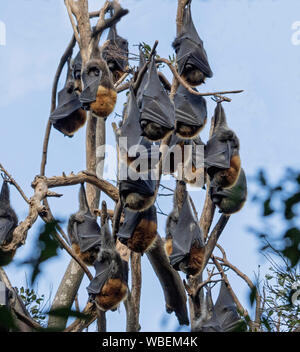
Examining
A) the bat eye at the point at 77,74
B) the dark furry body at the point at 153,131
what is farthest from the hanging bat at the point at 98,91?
the dark furry body at the point at 153,131

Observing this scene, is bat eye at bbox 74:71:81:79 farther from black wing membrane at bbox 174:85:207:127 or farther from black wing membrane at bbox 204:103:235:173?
black wing membrane at bbox 204:103:235:173

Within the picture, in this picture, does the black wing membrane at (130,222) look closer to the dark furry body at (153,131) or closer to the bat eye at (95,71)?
the dark furry body at (153,131)

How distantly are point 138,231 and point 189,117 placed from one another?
1.55 metres

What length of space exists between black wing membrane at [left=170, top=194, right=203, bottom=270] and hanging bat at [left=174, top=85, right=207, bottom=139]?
76 cm

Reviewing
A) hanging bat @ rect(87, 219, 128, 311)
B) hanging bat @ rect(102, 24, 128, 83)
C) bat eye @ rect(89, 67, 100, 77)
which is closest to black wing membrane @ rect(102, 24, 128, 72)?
hanging bat @ rect(102, 24, 128, 83)

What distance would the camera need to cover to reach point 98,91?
25.4ft

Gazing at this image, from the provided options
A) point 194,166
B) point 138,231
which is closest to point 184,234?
point 138,231

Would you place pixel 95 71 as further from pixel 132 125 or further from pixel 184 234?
pixel 184 234

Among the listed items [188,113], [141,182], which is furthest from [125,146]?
[188,113]

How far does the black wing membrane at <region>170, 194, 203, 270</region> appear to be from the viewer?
6754 millimetres

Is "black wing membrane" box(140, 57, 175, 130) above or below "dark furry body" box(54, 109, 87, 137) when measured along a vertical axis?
below

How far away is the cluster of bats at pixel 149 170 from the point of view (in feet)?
20.8

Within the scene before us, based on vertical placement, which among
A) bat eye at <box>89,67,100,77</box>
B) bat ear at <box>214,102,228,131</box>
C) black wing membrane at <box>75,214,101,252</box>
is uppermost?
bat eye at <box>89,67,100,77</box>
